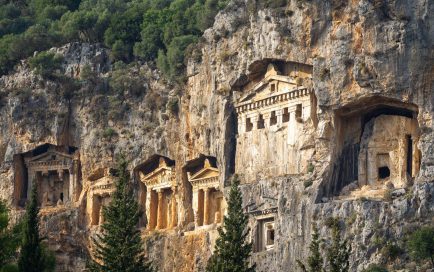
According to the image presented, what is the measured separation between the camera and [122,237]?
5862cm

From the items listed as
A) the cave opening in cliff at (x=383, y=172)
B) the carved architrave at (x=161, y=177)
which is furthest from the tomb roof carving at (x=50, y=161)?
the cave opening in cliff at (x=383, y=172)

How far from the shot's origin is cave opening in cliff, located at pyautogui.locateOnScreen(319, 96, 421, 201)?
67438mm

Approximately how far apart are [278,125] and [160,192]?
9306 millimetres

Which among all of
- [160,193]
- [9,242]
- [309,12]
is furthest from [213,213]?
[9,242]

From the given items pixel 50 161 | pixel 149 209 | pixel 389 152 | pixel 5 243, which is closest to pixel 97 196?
pixel 149 209

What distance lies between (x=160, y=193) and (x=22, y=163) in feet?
27.8

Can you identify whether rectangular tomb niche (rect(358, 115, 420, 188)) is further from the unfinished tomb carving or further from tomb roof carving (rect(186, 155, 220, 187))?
tomb roof carving (rect(186, 155, 220, 187))

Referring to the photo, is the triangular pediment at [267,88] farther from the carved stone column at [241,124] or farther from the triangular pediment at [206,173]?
the triangular pediment at [206,173]

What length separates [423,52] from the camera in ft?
217

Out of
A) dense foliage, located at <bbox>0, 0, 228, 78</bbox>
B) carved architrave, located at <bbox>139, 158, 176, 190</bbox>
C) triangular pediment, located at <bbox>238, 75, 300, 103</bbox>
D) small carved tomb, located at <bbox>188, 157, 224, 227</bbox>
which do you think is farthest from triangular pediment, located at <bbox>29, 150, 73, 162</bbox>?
triangular pediment, located at <bbox>238, 75, 300, 103</bbox>

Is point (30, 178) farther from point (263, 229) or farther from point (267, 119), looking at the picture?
point (263, 229)

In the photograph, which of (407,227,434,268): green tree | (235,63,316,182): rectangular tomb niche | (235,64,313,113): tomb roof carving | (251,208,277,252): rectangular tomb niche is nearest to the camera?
(407,227,434,268): green tree

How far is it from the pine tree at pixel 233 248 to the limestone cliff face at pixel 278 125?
7854 millimetres

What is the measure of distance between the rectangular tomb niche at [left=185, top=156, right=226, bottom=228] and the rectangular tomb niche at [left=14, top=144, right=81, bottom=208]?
26.6 ft
